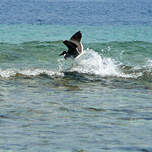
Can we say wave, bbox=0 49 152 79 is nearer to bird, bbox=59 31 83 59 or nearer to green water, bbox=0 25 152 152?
green water, bbox=0 25 152 152

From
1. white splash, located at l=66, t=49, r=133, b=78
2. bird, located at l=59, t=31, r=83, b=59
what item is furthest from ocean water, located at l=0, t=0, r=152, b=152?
bird, located at l=59, t=31, r=83, b=59

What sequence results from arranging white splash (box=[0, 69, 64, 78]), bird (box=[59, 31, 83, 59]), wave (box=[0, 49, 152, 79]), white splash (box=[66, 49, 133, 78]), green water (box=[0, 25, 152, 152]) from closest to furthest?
green water (box=[0, 25, 152, 152]), white splash (box=[0, 69, 64, 78]), bird (box=[59, 31, 83, 59]), wave (box=[0, 49, 152, 79]), white splash (box=[66, 49, 133, 78])

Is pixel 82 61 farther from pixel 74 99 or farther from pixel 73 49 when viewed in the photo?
pixel 74 99

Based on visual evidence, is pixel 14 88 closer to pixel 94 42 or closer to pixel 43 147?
pixel 43 147

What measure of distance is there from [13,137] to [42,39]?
17.1m

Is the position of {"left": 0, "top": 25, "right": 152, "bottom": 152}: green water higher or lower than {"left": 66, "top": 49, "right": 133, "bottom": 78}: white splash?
lower

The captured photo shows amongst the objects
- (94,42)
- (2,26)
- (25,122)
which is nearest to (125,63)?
(94,42)

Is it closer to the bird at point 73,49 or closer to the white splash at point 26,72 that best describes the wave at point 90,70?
the white splash at point 26,72

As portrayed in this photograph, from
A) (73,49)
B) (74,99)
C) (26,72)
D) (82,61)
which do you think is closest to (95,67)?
(82,61)

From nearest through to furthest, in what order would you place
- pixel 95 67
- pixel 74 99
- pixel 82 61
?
1. pixel 74 99
2. pixel 95 67
3. pixel 82 61

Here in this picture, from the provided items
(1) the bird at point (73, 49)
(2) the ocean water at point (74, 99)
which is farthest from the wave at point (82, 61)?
(1) the bird at point (73, 49)

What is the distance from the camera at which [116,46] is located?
22.4m

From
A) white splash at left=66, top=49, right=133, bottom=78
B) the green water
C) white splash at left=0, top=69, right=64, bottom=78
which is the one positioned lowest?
the green water

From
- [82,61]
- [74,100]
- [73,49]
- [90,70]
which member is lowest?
[74,100]
